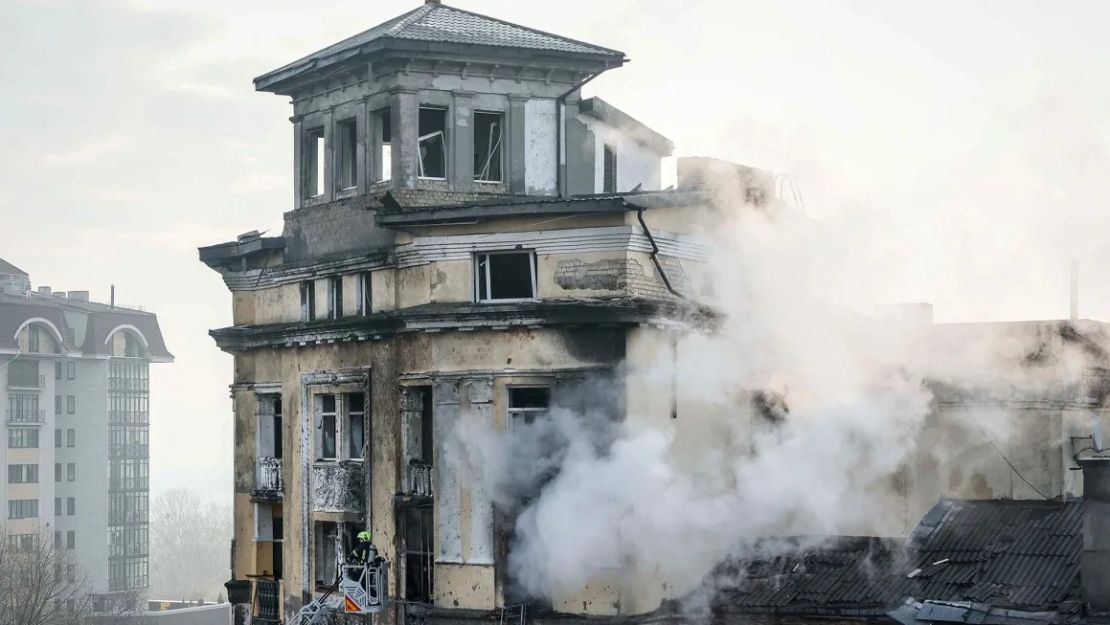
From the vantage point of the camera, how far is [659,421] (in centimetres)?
3547

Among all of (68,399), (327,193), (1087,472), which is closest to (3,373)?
(68,399)

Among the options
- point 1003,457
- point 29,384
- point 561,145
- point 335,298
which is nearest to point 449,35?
point 561,145

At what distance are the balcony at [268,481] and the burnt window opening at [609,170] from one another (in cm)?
1139

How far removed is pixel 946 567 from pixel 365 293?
16160mm

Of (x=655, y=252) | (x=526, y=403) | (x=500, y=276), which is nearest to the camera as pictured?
(x=655, y=252)

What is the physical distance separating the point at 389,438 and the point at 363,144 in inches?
295

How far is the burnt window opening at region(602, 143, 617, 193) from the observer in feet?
141

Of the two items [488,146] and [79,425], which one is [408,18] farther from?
[79,425]

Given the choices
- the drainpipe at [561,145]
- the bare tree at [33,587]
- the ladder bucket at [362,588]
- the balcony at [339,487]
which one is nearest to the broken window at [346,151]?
the drainpipe at [561,145]

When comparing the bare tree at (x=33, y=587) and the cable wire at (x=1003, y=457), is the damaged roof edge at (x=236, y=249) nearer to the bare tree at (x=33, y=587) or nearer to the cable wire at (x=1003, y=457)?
the cable wire at (x=1003, y=457)

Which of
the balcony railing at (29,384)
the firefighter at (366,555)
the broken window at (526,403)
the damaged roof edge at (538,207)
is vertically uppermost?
the damaged roof edge at (538,207)

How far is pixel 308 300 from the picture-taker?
4184 cm

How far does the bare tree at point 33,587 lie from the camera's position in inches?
3216

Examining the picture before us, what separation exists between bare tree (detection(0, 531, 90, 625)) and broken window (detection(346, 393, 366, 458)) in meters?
42.6
